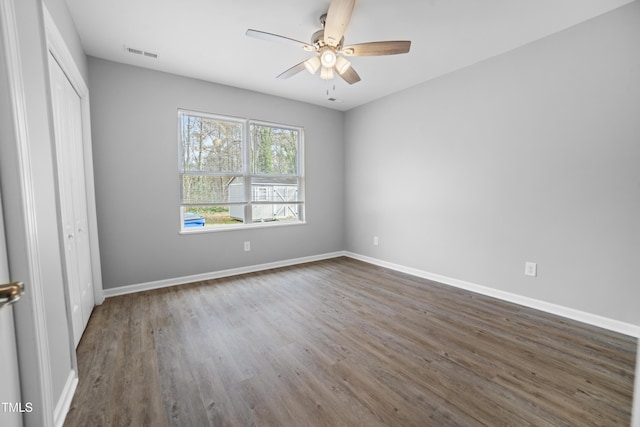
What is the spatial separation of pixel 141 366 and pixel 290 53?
311 cm

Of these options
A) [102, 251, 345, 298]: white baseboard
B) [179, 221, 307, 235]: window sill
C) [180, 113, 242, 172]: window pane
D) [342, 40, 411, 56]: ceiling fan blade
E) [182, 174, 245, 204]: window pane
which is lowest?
[102, 251, 345, 298]: white baseboard

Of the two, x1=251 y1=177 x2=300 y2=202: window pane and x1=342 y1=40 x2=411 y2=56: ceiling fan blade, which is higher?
x1=342 y1=40 x2=411 y2=56: ceiling fan blade

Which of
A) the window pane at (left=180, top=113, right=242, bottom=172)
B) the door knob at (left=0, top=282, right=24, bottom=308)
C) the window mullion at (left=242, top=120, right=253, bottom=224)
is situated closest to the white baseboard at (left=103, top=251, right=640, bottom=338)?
→ the window mullion at (left=242, top=120, right=253, bottom=224)

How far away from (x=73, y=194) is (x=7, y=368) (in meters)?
1.72

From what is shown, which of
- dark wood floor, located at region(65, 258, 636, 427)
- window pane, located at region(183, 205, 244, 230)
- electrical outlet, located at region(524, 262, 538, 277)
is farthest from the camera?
window pane, located at region(183, 205, 244, 230)

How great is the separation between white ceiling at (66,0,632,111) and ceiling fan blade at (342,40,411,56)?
0.95 feet

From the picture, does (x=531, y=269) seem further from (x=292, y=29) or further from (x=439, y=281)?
(x=292, y=29)

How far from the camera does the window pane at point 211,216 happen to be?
3681 mm

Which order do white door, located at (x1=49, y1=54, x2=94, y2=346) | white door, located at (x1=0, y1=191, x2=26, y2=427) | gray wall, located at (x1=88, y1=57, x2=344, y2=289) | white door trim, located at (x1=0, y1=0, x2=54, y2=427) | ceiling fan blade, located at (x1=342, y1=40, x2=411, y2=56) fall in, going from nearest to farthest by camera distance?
white door, located at (x1=0, y1=191, x2=26, y2=427), white door trim, located at (x1=0, y1=0, x2=54, y2=427), white door, located at (x1=49, y1=54, x2=94, y2=346), ceiling fan blade, located at (x1=342, y1=40, x2=411, y2=56), gray wall, located at (x1=88, y1=57, x2=344, y2=289)

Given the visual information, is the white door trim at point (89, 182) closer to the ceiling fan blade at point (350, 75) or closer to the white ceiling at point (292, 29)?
the white ceiling at point (292, 29)

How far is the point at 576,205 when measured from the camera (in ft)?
8.11

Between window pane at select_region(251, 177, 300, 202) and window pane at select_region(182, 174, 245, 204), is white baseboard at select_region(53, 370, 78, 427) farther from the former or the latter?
window pane at select_region(251, 177, 300, 202)

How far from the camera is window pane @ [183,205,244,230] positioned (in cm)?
368

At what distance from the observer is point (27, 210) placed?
3.69ft
